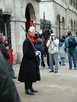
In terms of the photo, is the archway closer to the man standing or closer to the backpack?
the backpack

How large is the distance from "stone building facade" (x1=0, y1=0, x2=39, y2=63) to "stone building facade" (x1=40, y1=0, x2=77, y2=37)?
9.68 metres

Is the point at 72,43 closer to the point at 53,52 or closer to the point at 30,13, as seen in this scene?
the point at 53,52

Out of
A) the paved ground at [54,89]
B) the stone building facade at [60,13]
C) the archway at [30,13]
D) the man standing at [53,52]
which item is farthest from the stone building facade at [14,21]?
the stone building facade at [60,13]

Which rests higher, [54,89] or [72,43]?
[72,43]

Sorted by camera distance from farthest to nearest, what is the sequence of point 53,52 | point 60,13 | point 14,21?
point 60,13, point 14,21, point 53,52

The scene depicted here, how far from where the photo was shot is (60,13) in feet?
131

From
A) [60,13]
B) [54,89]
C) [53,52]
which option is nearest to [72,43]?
[53,52]

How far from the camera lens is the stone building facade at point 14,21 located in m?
20.4

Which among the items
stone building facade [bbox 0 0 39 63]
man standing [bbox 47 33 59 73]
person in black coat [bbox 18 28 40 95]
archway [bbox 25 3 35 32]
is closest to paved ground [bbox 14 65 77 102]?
person in black coat [bbox 18 28 40 95]

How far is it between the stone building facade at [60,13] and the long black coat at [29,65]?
73.7 feet

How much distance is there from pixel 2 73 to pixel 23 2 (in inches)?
845

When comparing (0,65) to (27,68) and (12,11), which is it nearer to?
(27,68)

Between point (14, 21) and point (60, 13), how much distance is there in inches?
728

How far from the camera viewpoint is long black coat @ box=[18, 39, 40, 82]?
408 inches
